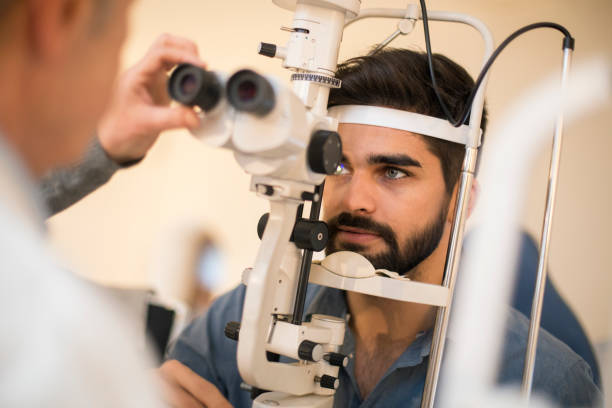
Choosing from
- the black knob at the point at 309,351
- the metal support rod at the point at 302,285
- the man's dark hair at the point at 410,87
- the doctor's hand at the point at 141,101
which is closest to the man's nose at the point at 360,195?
the man's dark hair at the point at 410,87

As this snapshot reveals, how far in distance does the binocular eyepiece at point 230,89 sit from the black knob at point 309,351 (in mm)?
391

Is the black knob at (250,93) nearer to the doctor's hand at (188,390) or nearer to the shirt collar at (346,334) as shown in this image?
the shirt collar at (346,334)

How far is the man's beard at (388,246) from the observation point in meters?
1.30

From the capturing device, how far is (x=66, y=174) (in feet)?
2.82

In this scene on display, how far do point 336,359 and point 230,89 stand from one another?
0.51 meters

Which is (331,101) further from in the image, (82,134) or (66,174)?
(82,134)

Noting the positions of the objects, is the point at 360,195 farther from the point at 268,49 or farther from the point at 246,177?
the point at 246,177

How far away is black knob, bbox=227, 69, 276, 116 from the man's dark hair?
63 centimetres

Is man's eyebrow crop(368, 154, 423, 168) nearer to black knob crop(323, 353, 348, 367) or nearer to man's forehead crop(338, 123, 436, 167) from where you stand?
Result: man's forehead crop(338, 123, 436, 167)

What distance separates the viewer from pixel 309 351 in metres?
0.89

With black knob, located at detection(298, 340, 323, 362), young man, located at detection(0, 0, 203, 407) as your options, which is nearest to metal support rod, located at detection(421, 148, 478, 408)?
black knob, located at detection(298, 340, 323, 362)

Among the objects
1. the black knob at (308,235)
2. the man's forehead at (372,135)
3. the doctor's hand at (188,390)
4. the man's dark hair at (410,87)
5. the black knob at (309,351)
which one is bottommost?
the doctor's hand at (188,390)

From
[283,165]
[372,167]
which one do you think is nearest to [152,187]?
[372,167]

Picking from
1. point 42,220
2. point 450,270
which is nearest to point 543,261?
point 450,270
